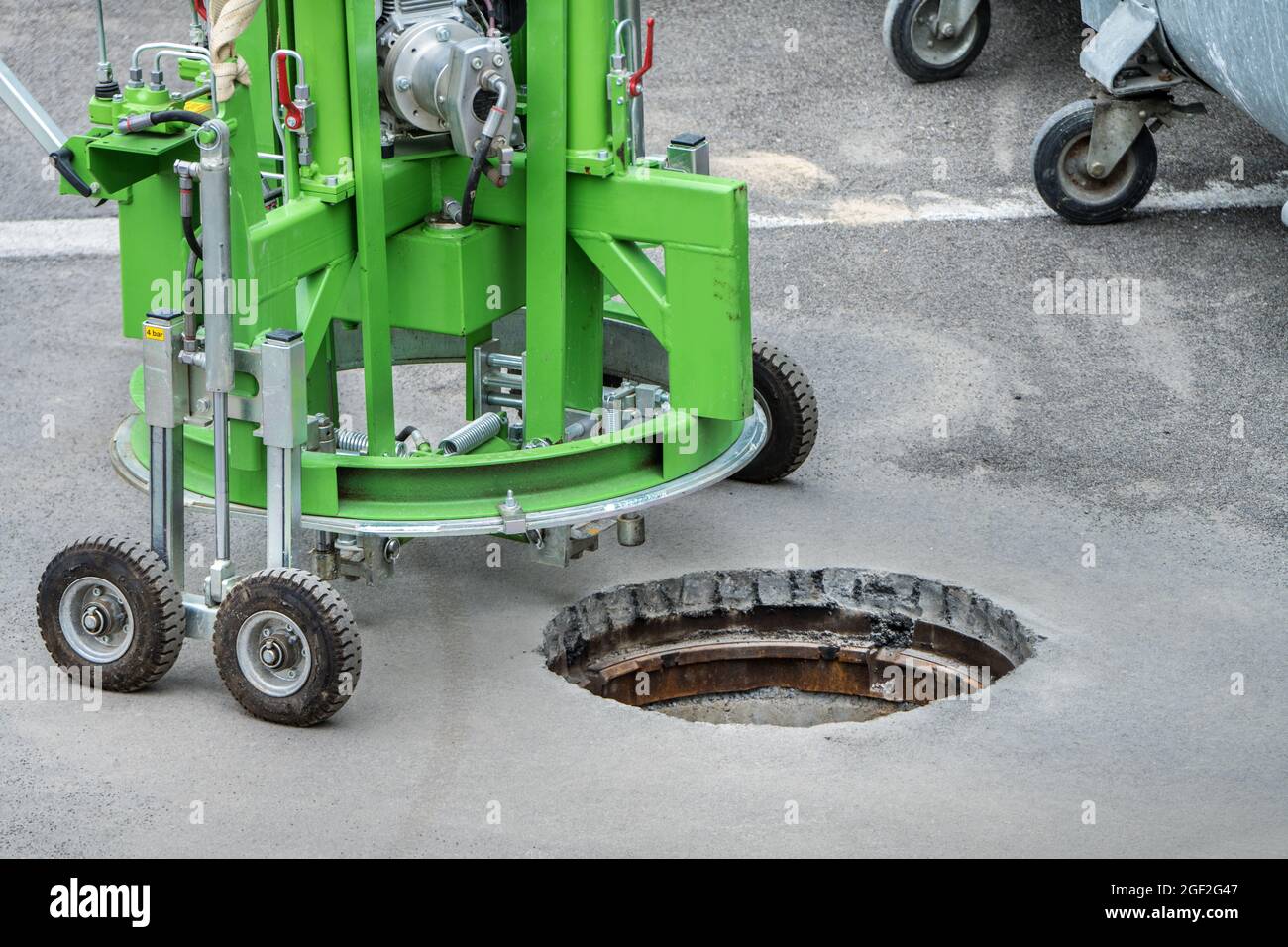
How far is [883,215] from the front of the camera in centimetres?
916

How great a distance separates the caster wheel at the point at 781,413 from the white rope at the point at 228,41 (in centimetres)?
213

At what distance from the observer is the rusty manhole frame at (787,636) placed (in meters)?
6.11

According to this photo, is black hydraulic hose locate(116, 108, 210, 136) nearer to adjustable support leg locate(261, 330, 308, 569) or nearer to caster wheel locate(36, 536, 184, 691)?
adjustable support leg locate(261, 330, 308, 569)

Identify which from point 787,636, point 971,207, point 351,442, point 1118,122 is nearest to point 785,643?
point 787,636

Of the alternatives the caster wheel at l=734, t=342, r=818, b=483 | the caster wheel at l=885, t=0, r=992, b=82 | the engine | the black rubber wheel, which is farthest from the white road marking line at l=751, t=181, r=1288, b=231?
the engine

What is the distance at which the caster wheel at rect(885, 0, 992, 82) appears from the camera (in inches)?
412

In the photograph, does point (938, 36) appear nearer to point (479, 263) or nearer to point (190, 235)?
point (479, 263)

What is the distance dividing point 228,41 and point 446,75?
26.1 inches

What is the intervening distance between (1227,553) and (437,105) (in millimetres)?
2877

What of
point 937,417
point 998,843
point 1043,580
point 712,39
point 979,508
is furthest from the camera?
point 712,39

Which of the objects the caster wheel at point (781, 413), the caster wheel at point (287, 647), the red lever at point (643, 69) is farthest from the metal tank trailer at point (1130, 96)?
the caster wheel at point (287, 647)

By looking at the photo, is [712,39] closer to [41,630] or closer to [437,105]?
[437,105]

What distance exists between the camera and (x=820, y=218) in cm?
914

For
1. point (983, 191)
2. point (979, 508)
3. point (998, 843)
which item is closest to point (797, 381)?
point (979, 508)
